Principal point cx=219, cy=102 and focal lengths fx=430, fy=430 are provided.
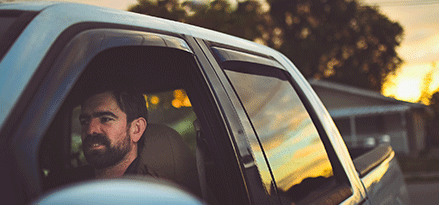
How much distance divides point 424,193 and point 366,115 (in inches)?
731

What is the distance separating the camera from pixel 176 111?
2.26 meters

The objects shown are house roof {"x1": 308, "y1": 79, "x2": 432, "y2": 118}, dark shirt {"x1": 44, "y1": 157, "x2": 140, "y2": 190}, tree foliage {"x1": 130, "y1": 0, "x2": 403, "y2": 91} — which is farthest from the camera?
tree foliage {"x1": 130, "y1": 0, "x2": 403, "y2": 91}

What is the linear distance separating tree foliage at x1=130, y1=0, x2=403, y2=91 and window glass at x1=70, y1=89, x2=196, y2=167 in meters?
38.8

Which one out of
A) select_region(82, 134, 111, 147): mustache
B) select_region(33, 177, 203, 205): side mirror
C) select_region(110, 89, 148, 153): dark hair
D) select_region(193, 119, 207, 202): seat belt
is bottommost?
select_region(33, 177, 203, 205): side mirror

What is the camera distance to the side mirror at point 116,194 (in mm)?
578

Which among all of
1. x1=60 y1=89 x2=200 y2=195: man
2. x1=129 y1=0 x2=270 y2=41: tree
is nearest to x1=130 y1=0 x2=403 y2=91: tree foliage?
x1=129 y1=0 x2=270 y2=41: tree

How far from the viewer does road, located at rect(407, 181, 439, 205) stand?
35.7ft

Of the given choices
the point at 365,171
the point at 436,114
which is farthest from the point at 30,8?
the point at 436,114

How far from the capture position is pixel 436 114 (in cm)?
5047

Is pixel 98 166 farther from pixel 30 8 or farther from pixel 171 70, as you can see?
pixel 30 8

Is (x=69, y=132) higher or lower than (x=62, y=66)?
higher

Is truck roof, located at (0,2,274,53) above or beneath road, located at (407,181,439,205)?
above

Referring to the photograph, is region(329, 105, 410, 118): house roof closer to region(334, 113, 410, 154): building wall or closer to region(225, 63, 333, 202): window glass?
region(334, 113, 410, 154): building wall

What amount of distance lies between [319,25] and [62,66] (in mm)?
43531
